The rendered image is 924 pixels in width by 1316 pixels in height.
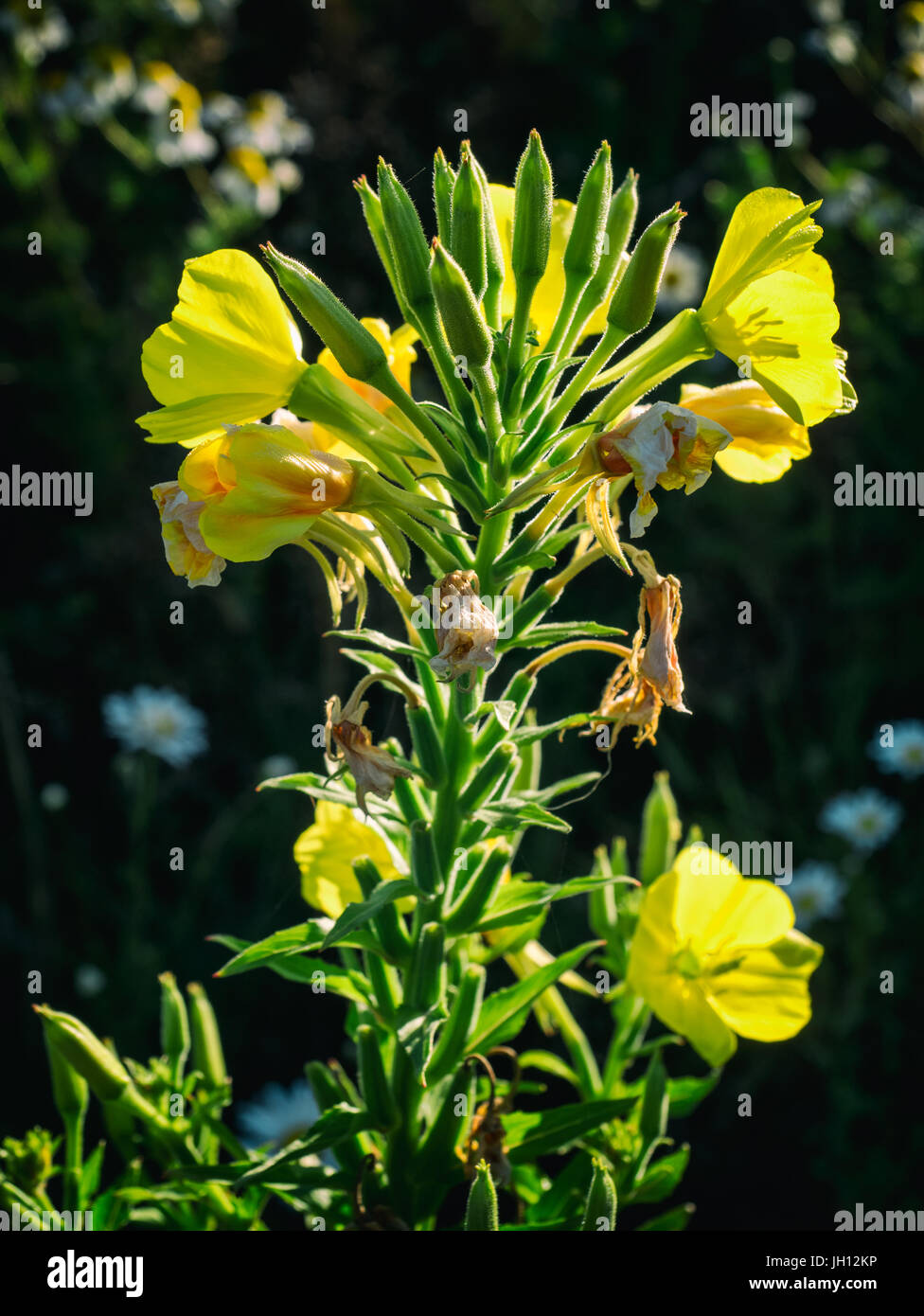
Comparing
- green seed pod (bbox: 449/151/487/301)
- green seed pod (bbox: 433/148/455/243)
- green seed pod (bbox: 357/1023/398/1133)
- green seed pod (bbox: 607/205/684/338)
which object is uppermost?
green seed pod (bbox: 433/148/455/243)

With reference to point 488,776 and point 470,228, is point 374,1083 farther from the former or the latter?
point 470,228

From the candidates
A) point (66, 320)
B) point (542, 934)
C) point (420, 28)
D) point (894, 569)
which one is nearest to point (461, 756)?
point (542, 934)

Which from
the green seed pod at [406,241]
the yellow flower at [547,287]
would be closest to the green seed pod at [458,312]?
the green seed pod at [406,241]

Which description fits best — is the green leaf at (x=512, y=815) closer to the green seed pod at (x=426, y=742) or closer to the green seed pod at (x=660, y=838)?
the green seed pod at (x=426, y=742)

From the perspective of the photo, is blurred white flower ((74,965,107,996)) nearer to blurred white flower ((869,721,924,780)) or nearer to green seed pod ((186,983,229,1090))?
green seed pod ((186,983,229,1090))

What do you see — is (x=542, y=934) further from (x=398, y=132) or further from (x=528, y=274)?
(x=398, y=132)

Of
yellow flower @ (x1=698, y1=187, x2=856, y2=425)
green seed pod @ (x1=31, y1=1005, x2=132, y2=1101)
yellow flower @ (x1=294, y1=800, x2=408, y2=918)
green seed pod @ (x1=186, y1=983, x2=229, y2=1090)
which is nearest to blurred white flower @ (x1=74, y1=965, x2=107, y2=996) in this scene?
green seed pod @ (x1=186, y1=983, x2=229, y2=1090)

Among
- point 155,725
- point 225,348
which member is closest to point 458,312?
point 225,348
